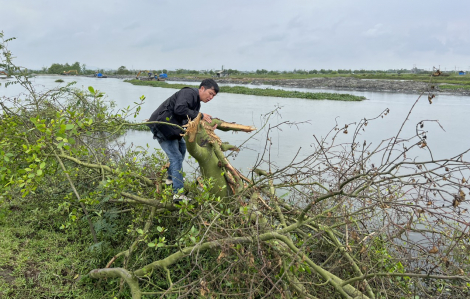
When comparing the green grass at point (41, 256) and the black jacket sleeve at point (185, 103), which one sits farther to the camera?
the black jacket sleeve at point (185, 103)

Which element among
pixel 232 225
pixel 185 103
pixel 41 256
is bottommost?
pixel 41 256

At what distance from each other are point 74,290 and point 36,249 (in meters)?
0.84

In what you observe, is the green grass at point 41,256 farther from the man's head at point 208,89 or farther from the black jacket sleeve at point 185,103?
the man's head at point 208,89

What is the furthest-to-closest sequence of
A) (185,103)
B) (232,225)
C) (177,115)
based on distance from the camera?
(177,115), (185,103), (232,225)

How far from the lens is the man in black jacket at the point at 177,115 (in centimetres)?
299

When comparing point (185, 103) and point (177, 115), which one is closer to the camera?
point (185, 103)

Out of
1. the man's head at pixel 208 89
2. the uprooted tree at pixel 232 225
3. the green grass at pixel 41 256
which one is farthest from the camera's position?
the man's head at pixel 208 89

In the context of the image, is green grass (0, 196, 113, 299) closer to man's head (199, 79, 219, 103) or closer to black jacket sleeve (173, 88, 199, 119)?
black jacket sleeve (173, 88, 199, 119)

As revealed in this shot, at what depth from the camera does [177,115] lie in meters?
3.12

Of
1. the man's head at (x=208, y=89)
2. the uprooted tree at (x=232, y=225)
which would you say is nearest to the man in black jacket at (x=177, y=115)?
the man's head at (x=208, y=89)

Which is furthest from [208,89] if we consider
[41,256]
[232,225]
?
[41,256]

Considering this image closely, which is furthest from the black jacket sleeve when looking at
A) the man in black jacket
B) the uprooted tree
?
the uprooted tree

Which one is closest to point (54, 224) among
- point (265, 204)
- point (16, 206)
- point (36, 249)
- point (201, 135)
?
point (36, 249)

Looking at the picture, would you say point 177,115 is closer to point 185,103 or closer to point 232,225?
A: point 185,103
